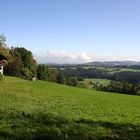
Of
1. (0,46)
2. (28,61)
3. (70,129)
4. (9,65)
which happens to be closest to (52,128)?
(70,129)

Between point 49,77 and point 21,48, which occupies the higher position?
point 21,48

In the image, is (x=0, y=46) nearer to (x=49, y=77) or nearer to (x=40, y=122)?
(x=49, y=77)

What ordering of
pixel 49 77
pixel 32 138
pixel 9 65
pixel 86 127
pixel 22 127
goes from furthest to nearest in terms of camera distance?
1. pixel 49 77
2. pixel 9 65
3. pixel 86 127
4. pixel 22 127
5. pixel 32 138

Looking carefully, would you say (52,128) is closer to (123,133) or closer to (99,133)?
(99,133)

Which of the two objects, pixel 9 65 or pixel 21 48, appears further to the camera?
pixel 21 48

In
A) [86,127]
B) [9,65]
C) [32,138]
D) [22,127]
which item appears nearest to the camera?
[32,138]

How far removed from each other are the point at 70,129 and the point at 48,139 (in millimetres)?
2373

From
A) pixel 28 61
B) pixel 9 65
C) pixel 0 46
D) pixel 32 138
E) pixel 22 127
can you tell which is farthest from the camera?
pixel 28 61

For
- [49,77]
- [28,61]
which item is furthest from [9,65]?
[49,77]

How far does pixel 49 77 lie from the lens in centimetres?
12950

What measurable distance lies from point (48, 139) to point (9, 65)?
312 ft

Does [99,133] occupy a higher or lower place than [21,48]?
lower

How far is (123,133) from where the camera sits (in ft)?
47.8

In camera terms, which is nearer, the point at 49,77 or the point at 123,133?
the point at 123,133
